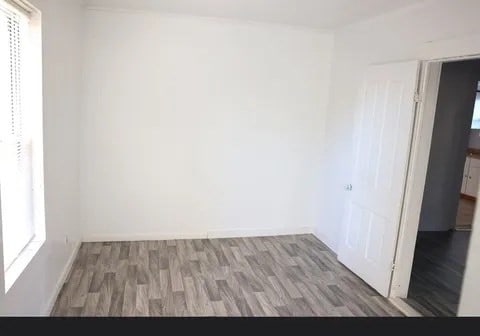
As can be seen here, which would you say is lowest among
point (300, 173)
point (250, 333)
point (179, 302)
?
point (179, 302)

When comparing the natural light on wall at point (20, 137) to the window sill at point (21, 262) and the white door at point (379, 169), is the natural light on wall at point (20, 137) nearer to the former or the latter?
the window sill at point (21, 262)

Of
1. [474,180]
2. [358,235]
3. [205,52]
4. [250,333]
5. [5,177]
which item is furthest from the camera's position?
[474,180]

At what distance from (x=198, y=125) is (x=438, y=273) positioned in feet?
10.2

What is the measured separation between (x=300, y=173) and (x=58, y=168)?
2.90m

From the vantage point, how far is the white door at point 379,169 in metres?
3.20

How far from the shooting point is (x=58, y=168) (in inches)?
119

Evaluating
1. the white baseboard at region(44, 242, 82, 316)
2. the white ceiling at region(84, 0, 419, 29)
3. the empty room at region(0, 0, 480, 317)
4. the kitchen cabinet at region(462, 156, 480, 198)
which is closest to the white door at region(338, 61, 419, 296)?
the empty room at region(0, 0, 480, 317)

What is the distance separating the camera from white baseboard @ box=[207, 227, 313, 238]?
15.3ft

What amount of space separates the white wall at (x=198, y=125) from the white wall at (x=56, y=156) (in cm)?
37

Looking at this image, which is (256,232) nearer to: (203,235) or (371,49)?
(203,235)

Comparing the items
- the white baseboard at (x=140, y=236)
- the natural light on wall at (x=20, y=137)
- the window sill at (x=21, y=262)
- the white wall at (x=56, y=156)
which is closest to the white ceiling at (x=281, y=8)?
the white wall at (x=56, y=156)

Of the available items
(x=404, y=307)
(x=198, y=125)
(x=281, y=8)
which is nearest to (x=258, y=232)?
(x=198, y=125)

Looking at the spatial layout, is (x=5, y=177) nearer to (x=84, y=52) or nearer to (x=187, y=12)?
(x=84, y=52)

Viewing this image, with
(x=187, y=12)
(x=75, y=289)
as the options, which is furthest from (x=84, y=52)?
(x=75, y=289)
